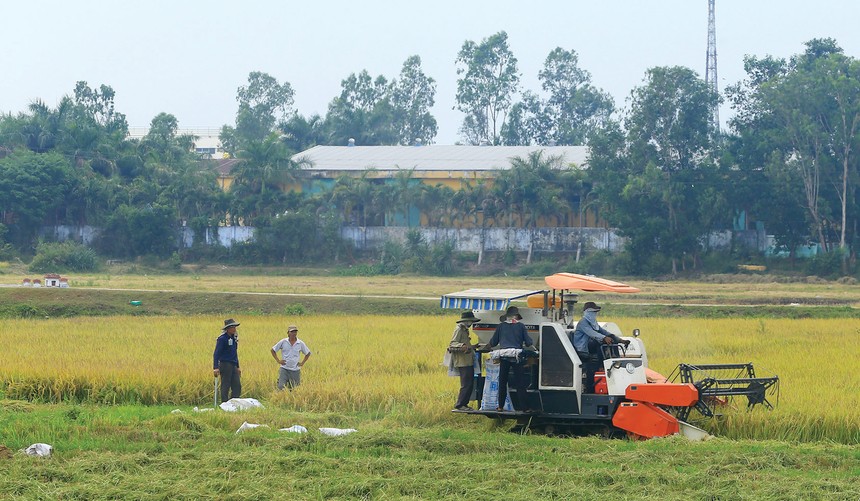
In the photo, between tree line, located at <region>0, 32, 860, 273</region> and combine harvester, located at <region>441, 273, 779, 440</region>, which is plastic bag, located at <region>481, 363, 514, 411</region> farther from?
tree line, located at <region>0, 32, 860, 273</region>

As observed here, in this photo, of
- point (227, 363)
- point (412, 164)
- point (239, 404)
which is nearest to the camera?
point (239, 404)

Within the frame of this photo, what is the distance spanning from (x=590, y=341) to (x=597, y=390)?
61 centimetres

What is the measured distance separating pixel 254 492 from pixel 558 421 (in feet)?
15.3

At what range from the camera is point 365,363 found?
2089 cm

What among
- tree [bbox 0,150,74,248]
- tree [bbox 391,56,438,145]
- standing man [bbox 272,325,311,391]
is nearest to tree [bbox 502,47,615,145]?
tree [bbox 391,56,438,145]

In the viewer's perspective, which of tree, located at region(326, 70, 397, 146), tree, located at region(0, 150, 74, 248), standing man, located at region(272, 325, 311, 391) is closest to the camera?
standing man, located at region(272, 325, 311, 391)

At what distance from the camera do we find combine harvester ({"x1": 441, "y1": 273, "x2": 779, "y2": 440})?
44.5ft

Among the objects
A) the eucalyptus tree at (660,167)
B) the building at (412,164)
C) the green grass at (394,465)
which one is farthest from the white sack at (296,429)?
the building at (412,164)

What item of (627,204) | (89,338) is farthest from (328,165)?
(89,338)

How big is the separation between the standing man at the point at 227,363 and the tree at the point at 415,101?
84043 mm

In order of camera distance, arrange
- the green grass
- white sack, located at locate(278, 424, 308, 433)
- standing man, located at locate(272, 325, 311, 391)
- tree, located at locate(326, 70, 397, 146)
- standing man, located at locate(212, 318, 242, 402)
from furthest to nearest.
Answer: tree, located at locate(326, 70, 397, 146) < standing man, located at locate(272, 325, 311, 391) < standing man, located at locate(212, 318, 242, 402) < white sack, located at locate(278, 424, 308, 433) < the green grass

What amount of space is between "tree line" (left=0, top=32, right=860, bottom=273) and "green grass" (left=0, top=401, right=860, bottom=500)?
4456 centimetres

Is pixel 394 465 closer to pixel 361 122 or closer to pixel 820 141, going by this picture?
pixel 820 141

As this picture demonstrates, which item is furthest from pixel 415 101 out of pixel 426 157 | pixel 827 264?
pixel 827 264
